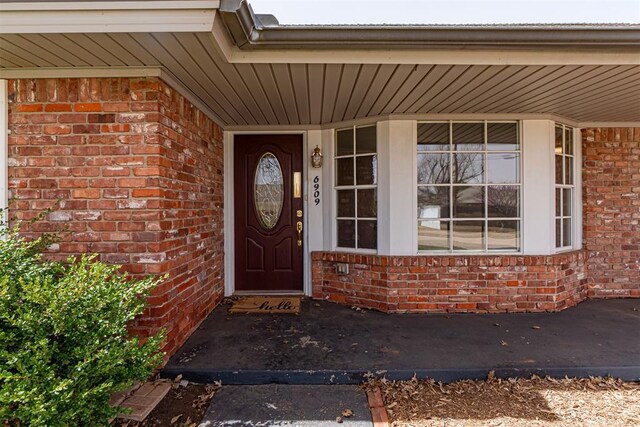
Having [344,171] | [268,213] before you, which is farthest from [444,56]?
[268,213]

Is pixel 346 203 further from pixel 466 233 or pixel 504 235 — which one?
pixel 504 235

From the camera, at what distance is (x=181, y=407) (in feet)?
6.94

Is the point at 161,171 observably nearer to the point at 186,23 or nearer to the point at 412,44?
the point at 186,23

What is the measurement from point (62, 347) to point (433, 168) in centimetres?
348

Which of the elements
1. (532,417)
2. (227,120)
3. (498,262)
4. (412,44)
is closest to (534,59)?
(412,44)

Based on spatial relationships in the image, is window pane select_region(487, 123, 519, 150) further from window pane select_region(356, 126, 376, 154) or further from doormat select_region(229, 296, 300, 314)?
doormat select_region(229, 296, 300, 314)

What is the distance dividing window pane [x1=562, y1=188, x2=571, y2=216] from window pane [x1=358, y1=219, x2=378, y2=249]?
7.61 ft

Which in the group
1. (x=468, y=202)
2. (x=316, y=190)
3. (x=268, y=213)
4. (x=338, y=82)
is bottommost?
(x=268, y=213)

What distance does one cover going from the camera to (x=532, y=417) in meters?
2.01

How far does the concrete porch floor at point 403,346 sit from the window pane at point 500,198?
1.10 m

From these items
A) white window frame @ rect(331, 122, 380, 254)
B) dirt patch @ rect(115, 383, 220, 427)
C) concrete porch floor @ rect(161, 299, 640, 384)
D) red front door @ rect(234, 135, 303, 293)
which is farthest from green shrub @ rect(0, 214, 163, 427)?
white window frame @ rect(331, 122, 380, 254)

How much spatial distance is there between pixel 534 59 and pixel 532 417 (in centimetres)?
234

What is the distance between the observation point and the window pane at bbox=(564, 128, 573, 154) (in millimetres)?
3980

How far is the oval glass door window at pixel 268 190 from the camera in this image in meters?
4.29
